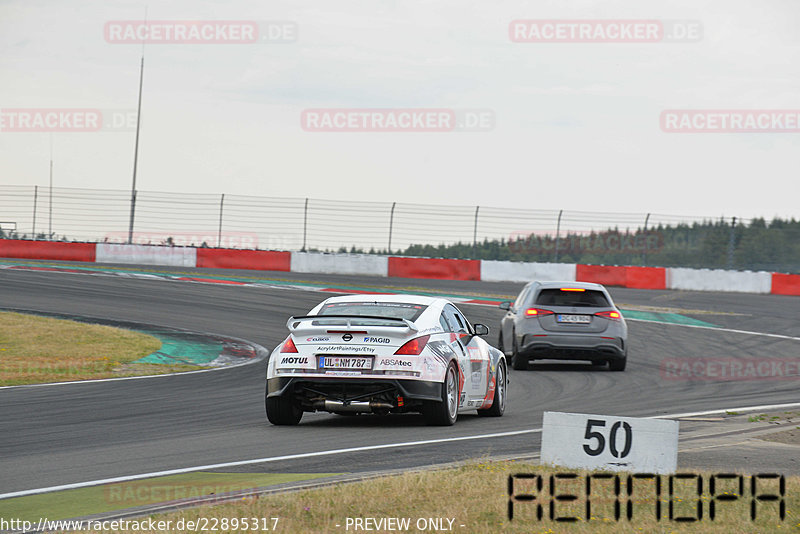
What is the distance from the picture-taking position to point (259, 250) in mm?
35594

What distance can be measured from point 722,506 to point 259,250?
29681 mm

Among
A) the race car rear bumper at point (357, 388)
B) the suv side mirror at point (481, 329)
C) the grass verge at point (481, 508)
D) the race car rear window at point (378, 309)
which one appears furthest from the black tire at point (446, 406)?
the grass verge at point (481, 508)

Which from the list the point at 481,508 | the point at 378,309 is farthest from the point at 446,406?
the point at 481,508

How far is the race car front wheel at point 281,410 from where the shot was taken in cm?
1091

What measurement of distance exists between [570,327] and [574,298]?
0.53 m

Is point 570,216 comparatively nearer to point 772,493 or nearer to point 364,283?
point 364,283

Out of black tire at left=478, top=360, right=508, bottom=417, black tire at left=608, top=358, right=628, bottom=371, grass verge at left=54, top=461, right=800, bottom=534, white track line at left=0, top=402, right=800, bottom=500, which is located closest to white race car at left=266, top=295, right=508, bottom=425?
white track line at left=0, top=402, right=800, bottom=500

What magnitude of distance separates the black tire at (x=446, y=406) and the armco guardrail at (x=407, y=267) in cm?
2261

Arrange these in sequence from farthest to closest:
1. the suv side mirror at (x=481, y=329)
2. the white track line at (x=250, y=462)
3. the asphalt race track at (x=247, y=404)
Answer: the suv side mirror at (x=481, y=329) → the asphalt race track at (x=247, y=404) → the white track line at (x=250, y=462)

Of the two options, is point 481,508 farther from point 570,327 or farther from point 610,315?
point 610,315

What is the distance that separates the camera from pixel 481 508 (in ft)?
21.3

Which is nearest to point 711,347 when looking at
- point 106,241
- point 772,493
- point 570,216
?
point 570,216

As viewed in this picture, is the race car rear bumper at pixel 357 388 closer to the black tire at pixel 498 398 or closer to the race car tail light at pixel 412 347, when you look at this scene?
the race car tail light at pixel 412 347

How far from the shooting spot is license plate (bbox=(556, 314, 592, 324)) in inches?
683
